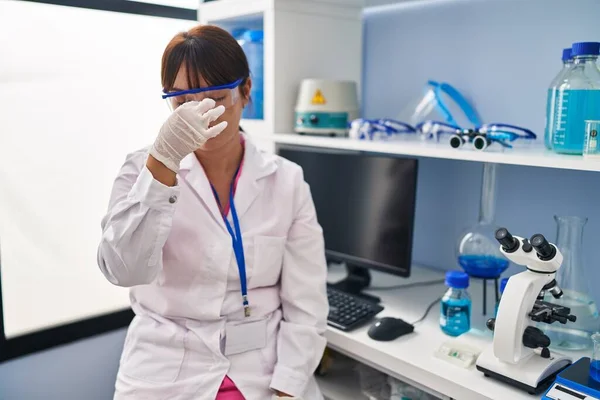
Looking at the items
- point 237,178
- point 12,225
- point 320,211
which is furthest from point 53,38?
point 320,211

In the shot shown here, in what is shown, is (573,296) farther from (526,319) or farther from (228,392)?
(228,392)

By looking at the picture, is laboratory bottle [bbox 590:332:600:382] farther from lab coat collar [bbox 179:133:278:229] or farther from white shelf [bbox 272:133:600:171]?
lab coat collar [bbox 179:133:278:229]

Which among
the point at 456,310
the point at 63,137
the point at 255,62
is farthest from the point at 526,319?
the point at 63,137

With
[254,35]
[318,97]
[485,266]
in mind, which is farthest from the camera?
[254,35]

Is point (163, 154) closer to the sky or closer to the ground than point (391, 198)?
closer to the sky

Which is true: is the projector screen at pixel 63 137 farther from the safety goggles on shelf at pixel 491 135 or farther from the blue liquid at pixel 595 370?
the blue liquid at pixel 595 370

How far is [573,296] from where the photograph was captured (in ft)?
4.53

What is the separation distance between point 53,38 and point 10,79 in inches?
8.2

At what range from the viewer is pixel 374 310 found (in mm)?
1613

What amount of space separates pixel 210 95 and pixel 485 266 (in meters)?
0.92

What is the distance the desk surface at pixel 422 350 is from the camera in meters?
1.23

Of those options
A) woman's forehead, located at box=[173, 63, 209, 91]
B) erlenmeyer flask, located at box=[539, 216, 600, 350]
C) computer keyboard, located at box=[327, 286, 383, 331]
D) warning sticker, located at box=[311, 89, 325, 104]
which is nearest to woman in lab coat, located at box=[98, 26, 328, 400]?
woman's forehead, located at box=[173, 63, 209, 91]

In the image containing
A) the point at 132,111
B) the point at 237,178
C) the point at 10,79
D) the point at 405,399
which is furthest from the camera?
the point at 132,111

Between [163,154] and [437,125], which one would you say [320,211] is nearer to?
[437,125]
